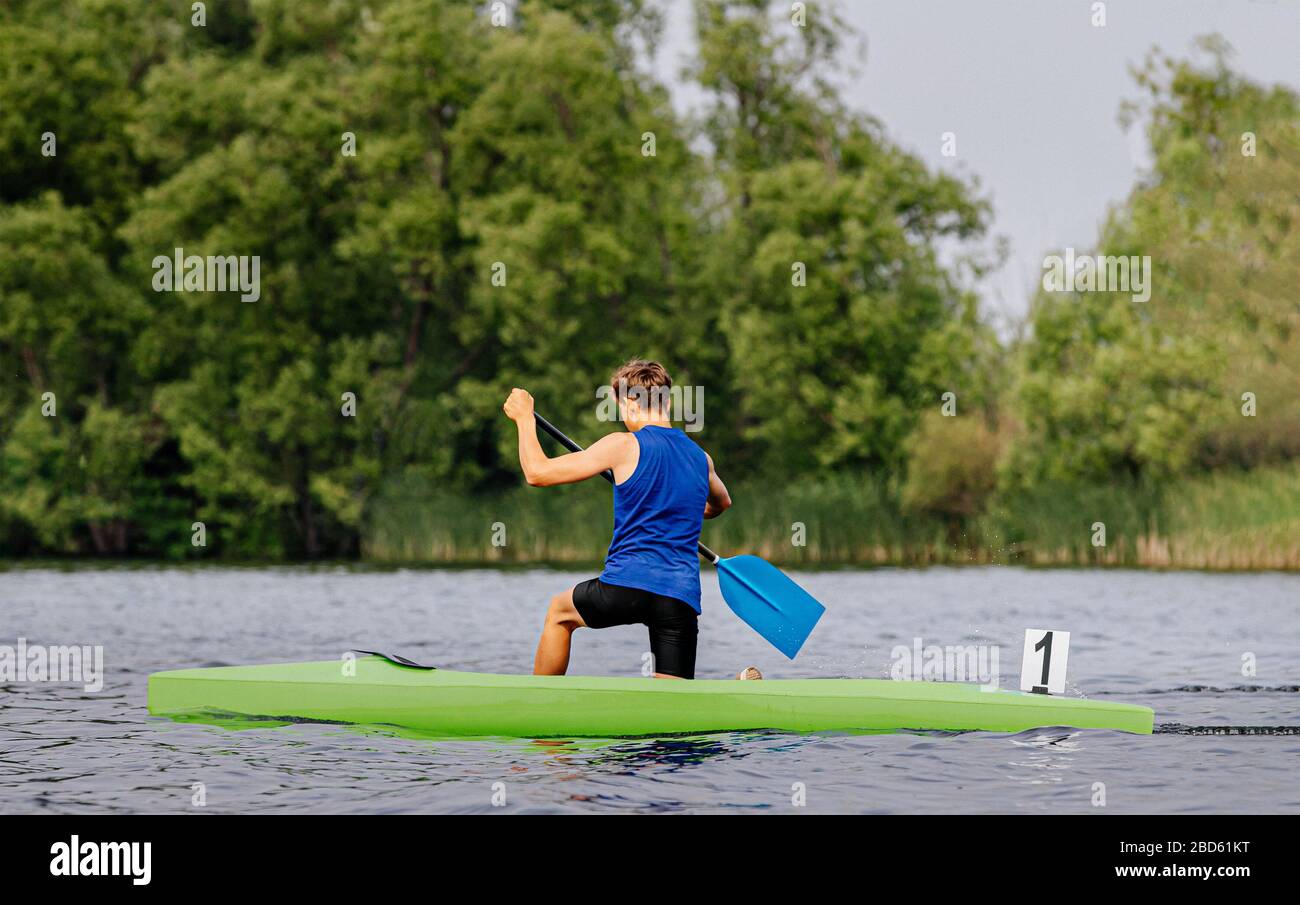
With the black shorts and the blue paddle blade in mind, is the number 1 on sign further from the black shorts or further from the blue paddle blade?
the black shorts

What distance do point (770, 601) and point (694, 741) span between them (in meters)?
1.14

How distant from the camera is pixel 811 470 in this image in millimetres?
42562

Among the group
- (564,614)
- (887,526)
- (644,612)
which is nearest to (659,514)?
(644,612)

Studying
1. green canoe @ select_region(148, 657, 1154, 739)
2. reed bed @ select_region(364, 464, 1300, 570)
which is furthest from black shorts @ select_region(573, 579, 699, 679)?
reed bed @ select_region(364, 464, 1300, 570)

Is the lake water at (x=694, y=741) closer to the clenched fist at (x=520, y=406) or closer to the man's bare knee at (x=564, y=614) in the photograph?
the man's bare knee at (x=564, y=614)

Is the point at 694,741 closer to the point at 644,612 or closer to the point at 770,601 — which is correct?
the point at 644,612

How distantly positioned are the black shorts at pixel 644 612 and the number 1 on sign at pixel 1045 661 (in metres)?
1.79

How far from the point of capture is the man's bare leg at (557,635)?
8.41 m

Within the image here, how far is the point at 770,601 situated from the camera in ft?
30.6

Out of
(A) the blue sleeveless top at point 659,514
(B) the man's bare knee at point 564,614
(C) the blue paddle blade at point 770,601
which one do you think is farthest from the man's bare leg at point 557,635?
(C) the blue paddle blade at point 770,601

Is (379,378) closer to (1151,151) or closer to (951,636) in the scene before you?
(1151,151)

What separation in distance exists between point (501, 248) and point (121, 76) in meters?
11.6
